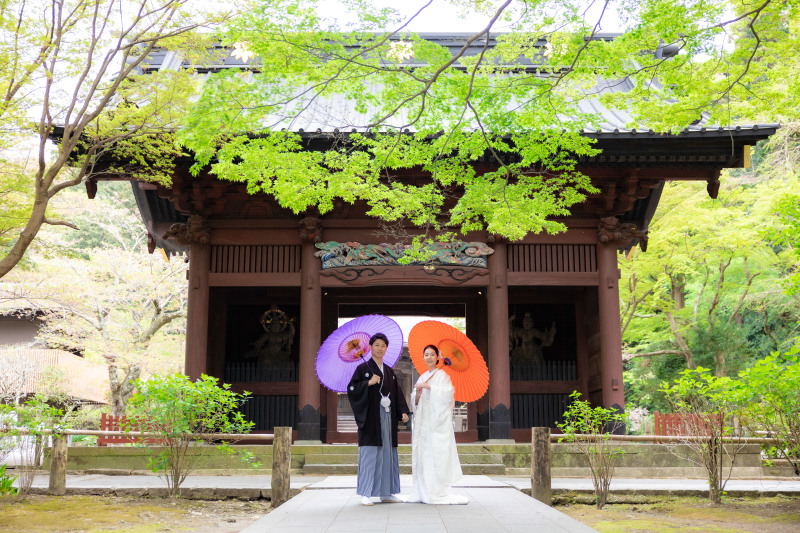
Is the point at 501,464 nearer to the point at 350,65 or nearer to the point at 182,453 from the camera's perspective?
the point at 182,453

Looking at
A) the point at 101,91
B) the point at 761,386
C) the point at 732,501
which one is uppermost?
the point at 101,91

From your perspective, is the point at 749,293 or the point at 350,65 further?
the point at 749,293

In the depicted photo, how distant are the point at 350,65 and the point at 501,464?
684 cm

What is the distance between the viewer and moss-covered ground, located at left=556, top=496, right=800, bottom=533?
6996 mm

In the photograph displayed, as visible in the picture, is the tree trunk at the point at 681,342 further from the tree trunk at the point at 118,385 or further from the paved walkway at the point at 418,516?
the tree trunk at the point at 118,385

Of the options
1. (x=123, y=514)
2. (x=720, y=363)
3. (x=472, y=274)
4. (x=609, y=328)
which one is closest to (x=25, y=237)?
(x=123, y=514)

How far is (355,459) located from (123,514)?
418cm

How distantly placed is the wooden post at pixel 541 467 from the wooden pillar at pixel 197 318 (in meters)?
6.34

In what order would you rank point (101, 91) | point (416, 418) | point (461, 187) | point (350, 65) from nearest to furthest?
point (350, 65) → point (416, 418) → point (101, 91) → point (461, 187)

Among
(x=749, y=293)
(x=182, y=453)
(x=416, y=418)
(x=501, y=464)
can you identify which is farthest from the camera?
(x=749, y=293)

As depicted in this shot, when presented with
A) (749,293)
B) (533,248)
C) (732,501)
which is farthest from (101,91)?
(749,293)

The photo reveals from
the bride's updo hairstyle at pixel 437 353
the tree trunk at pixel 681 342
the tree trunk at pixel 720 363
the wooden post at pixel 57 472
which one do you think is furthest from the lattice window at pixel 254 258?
the tree trunk at pixel 720 363

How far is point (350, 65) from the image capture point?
648 centimetres

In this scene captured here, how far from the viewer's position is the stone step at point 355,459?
10.9 meters
